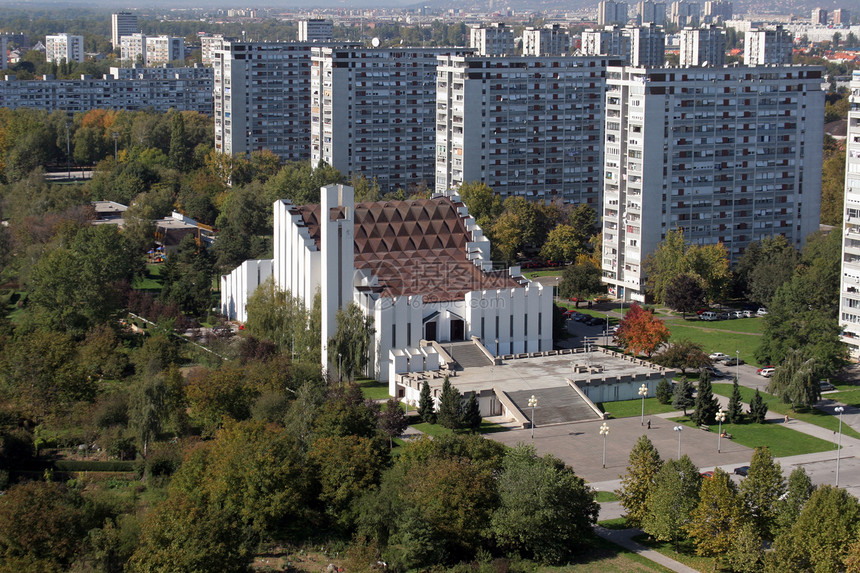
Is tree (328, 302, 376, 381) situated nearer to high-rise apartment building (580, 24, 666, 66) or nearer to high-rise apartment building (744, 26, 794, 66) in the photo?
high-rise apartment building (580, 24, 666, 66)

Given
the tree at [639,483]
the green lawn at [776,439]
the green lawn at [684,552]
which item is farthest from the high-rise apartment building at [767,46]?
the green lawn at [684,552]

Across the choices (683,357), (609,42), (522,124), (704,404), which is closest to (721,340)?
(683,357)

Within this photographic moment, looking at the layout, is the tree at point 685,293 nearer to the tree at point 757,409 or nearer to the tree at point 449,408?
the tree at point 757,409

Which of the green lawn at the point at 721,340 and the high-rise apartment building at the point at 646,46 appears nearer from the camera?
the green lawn at the point at 721,340

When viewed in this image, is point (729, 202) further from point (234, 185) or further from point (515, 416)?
point (234, 185)

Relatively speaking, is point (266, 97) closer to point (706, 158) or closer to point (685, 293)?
point (706, 158)
